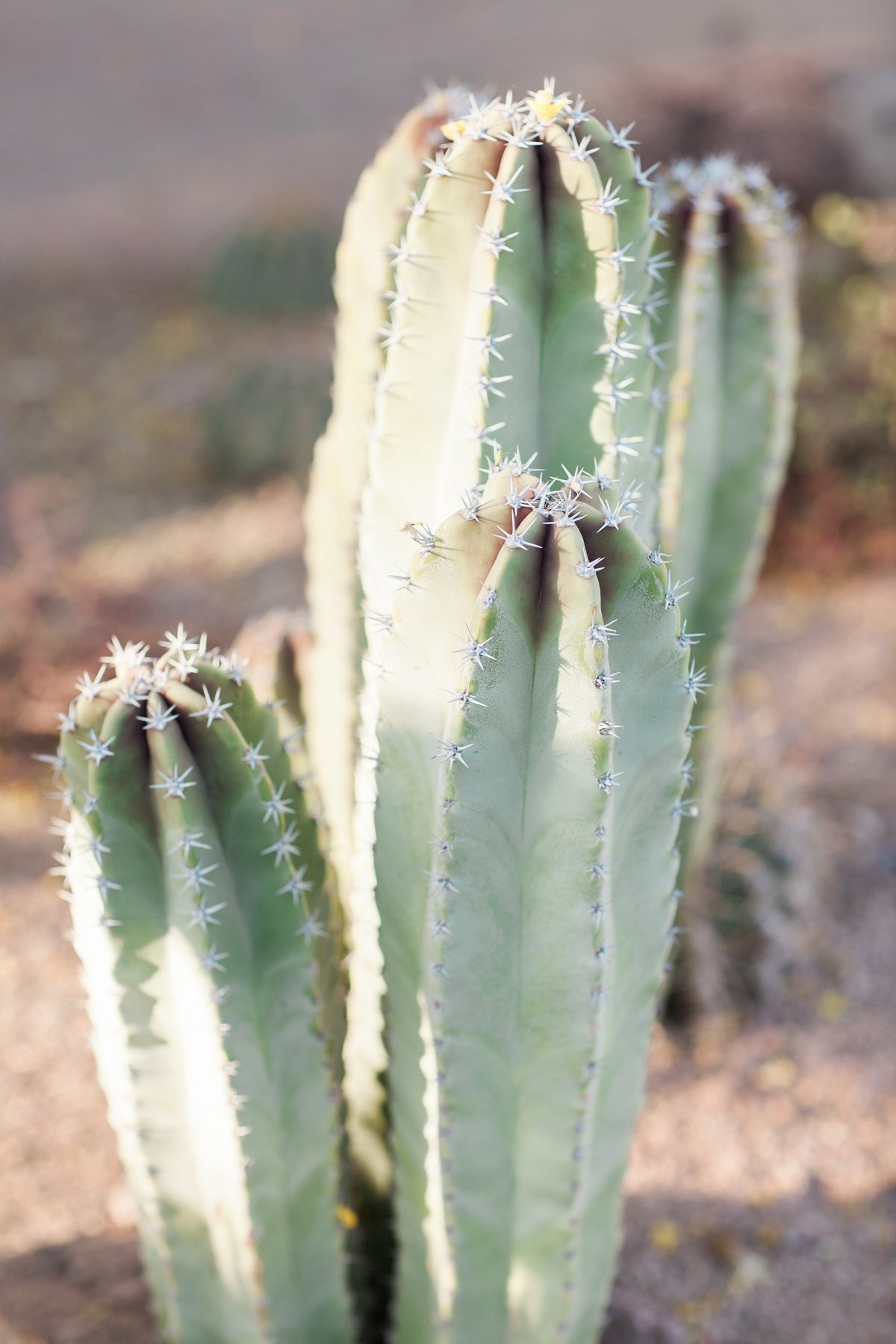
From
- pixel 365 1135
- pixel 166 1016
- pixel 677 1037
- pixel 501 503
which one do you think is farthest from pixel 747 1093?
pixel 501 503

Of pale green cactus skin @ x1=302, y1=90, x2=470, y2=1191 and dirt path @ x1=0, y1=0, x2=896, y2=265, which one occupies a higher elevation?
dirt path @ x1=0, y1=0, x2=896, y2=265

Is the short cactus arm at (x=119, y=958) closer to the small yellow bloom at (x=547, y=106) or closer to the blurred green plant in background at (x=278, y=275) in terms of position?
the small yellow bloom at (x=547, y=106)

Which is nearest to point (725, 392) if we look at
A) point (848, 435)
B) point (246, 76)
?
point (848, 435)

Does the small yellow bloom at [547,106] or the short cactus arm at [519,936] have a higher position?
the small yellow bloom at [547,106]

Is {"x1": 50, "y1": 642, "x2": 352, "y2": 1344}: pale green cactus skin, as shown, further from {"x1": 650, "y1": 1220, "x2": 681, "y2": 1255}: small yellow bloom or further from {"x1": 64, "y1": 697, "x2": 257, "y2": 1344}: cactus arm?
{"x1": 650, "y1": 1220, "x2": 681, "y2": 1255}: small yellow bloom

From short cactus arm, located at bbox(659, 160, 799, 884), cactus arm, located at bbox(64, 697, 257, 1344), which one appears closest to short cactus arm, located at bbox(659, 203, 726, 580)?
short cactus arm, located at bbox(659, 160, 799, 884)

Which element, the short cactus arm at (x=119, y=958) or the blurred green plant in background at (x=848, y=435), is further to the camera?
the blurred green plant in background at (x=848, y=435)

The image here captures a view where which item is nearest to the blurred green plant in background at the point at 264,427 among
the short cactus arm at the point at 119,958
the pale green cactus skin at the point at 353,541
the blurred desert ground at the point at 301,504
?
the blurred desert ground at the point at 301,504

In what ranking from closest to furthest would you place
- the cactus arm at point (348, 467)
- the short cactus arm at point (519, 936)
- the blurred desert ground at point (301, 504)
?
the short cactus arm at point (519, 936) < the cactus arm at point (348, 467) < the blurred desert ground at point (301, 504)
